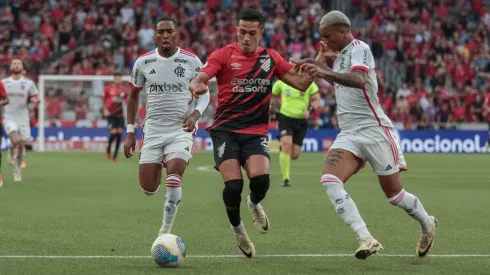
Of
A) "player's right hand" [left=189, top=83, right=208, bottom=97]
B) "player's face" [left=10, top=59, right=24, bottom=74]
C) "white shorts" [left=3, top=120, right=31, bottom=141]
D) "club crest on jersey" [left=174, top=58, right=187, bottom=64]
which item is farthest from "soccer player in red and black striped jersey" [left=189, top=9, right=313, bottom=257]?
"white shorts" [left=3, top=120, right=31, bottom=141]

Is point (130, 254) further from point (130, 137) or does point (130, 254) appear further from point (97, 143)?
point (97, 143)

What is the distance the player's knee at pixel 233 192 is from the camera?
902 cm

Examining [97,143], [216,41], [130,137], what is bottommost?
[97,143]

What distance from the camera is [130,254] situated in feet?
30.3

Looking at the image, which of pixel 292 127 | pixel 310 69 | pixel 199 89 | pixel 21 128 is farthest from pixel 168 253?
pixel 21 128

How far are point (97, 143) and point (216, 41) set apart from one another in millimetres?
6760

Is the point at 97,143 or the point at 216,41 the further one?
the point at 216,41

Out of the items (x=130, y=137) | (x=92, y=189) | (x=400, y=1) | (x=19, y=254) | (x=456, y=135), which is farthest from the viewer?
(x=400, y=1)

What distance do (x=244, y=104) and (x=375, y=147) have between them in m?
1.31

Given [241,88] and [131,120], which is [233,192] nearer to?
[241,88]

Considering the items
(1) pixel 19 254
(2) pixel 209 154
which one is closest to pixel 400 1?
(2) pixel 209 154

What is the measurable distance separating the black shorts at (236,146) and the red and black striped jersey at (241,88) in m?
0.06

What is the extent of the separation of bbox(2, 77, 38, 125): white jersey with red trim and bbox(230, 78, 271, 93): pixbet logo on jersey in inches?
443

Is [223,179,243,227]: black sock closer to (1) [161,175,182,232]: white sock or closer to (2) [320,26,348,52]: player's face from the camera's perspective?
(1) [161,175,182,232]: white sock
